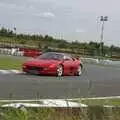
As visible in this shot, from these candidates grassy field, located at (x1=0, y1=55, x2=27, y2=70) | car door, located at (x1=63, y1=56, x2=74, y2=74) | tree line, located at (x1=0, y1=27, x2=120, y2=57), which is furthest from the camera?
tree line, located at (x1=0, y1=27, x2=120, y2=57)

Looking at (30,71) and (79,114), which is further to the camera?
(30,71)

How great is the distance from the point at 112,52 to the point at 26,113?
82737 millimetres

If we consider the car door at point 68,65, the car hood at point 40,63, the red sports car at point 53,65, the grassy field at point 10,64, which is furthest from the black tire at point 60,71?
the grassy field at point 10,64

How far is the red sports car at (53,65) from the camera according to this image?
24.6 m

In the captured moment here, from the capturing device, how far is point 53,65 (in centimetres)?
2511

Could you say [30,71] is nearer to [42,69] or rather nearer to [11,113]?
[42,69]

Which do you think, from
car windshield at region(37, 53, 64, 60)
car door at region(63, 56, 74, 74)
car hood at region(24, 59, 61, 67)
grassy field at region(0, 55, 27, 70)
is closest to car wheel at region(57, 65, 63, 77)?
car hood at region(24, 59, 61, 67)

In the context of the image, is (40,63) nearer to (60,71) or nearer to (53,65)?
(53,65)

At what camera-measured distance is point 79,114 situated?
8.12 metres

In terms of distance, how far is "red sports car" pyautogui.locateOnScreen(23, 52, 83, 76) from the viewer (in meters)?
24.6

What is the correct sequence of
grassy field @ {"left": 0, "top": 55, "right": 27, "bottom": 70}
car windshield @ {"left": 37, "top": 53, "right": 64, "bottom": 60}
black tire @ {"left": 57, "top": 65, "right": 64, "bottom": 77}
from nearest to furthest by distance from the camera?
black tire @ {"left": 57, "top": 65, "right": 64, "bottom": 77}
car windshield @ {"left": 37, "top": 53, "right": 64, "bottom": 60}
grassy field @ {"left": 0, "top": 55, "right": 27, "bottom": 70}

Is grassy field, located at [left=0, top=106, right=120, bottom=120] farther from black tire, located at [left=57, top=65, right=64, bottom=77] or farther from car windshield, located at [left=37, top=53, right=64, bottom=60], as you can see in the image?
car windshield, located at [left=37, top=53, right=64, bottom=60]

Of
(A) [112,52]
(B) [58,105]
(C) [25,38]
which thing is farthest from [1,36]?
(B) [58,105]

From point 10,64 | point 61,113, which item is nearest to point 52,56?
point 10,64
